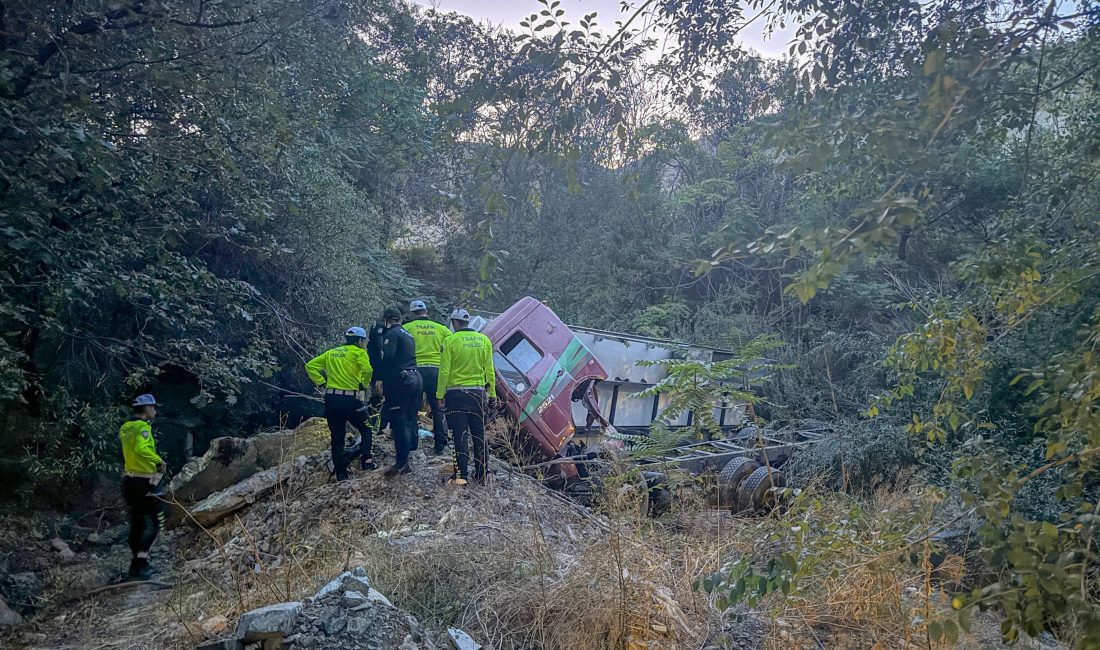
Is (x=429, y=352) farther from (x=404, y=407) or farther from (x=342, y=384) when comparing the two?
(x=342, y=384)

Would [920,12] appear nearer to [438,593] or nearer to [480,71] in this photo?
[480,71]

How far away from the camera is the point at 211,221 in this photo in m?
9.91

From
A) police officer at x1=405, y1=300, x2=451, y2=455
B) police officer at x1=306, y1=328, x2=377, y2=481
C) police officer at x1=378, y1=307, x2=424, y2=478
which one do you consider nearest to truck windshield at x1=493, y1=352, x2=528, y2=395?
police officer at x1=405, y1=300, x2=451, y2=455

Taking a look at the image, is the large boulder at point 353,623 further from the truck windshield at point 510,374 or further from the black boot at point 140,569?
the truck windshield at point 510,374

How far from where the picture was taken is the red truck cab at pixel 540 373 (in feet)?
31.6

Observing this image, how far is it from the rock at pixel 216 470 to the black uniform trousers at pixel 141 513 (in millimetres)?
1275

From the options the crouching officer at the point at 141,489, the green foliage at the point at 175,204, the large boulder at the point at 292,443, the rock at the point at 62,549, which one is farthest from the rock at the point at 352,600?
the rock at the point at 62,549

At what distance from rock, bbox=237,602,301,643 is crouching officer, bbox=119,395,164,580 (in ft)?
13.4

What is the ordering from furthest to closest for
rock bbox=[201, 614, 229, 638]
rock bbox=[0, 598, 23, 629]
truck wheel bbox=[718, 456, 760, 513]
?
1. truck wheel bbox=[718, 456, 760, 513]
2. rock bbox=[0, 598, 23, 629]
3. rock bbox=[201, 614, 229, 638]

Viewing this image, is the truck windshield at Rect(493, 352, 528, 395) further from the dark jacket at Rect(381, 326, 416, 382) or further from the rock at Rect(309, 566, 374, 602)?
the rock at Rect(309, 566, 374, 602)

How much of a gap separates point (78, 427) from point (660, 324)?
12.1m

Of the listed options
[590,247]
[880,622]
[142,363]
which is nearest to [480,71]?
[880,622]

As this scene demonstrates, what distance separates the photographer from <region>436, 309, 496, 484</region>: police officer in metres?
8.27

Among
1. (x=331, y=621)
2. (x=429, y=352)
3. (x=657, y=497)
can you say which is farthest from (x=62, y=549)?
(x=657, y=497)
